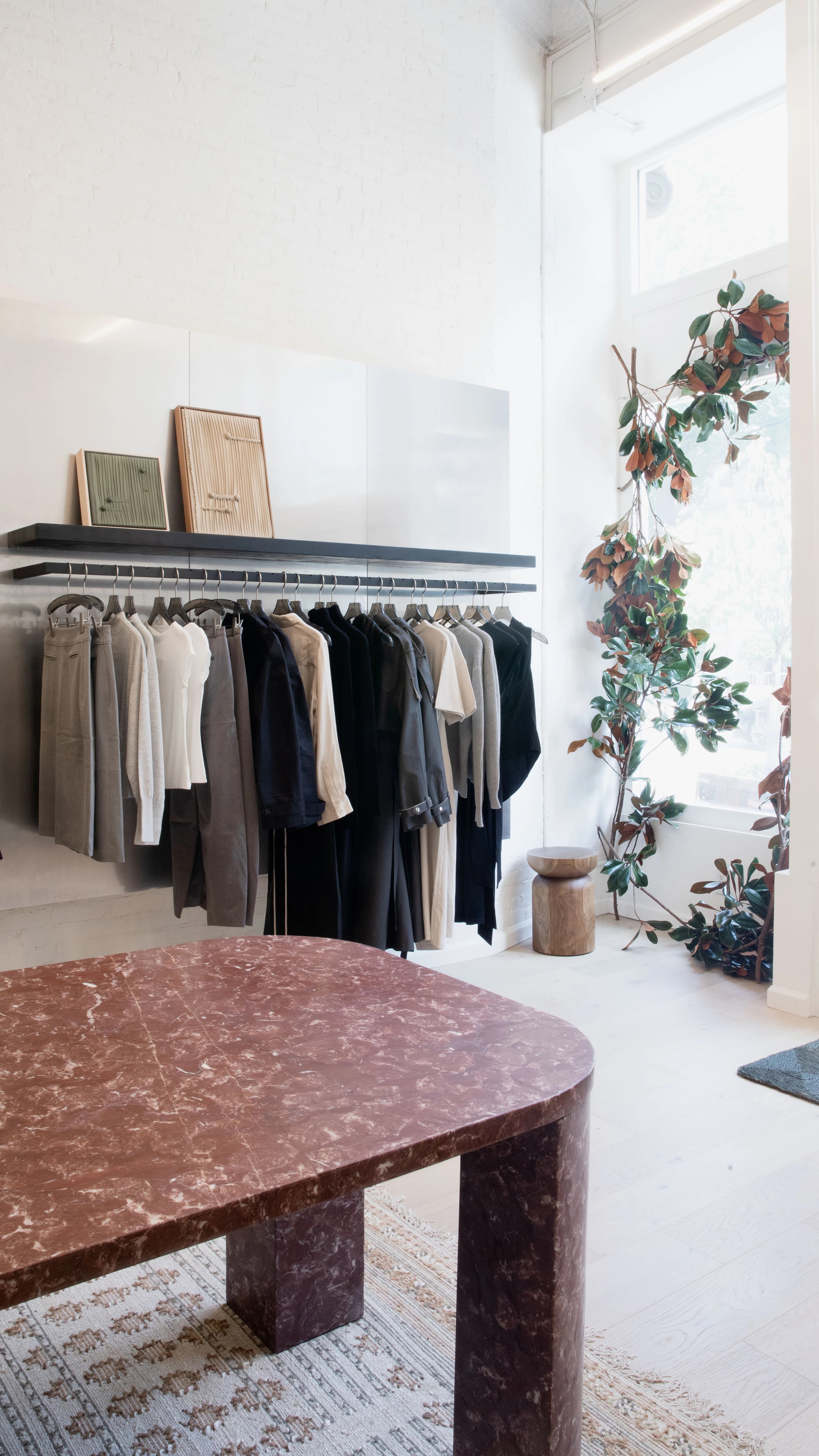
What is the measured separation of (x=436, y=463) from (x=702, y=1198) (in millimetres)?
3028

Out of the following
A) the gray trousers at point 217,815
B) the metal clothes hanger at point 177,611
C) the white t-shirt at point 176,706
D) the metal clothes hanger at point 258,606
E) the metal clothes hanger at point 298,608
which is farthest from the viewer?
the metal clothes hanger at point 298,608

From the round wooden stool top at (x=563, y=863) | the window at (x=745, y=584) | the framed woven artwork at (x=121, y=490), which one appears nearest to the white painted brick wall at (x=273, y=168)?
the framed woven artwork at (x=121, y=490)

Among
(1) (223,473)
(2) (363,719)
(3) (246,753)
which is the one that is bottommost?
(3) (246,753)

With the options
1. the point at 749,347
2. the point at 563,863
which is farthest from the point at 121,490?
the point at 749,347

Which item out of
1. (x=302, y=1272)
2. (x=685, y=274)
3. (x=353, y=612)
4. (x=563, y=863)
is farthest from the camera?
(x=685, y=274)

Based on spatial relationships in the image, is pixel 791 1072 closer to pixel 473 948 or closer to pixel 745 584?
pixel 473 948

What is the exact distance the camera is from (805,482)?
4059 millimetres

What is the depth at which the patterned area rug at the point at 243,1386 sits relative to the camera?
1.85 meters

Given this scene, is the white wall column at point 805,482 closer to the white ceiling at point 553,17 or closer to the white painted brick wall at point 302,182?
the white ceiling at point 553,17

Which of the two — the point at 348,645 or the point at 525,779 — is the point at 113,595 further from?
the point at 525,779

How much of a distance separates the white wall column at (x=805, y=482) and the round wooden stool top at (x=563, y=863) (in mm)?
979

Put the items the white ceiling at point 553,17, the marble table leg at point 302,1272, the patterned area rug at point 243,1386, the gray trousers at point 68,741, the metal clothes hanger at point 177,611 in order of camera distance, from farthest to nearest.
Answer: the white ceiling at point 553,17 → the metal clothes hanger at point 177,611 → the gray trousers at point 68,741 → the marble table leg at point 302,1272 → the patterned area rug at point 243,1386

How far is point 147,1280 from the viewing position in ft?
7.66

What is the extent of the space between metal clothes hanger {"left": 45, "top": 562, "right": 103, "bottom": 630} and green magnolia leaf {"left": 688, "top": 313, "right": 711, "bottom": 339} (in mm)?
2893
